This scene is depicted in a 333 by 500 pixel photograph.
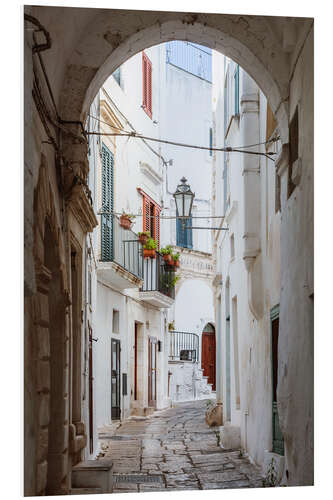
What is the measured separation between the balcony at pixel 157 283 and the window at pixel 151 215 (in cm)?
69

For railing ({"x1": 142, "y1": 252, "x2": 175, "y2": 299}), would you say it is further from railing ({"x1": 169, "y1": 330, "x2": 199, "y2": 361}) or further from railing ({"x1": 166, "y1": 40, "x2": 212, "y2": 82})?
railing ({"x1": 166, "y1": 40, "x2": 212, "y2": 82})

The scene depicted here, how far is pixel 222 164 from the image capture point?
40.5ft

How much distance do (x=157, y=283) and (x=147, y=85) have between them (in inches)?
152

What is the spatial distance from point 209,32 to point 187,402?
1457 centimetres

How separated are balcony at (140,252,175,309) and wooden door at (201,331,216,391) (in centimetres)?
479

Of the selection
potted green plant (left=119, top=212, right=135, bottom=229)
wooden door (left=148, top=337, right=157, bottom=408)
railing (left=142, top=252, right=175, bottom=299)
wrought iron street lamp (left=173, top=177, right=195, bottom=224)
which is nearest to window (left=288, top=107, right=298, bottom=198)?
wrought iron street lamp (left=173, top=177, right=195, bottom=224)

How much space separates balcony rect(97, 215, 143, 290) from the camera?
42.1ft

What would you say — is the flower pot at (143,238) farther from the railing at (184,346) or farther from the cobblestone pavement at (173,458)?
the railing at (184,346)

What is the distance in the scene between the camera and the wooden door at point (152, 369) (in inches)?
651

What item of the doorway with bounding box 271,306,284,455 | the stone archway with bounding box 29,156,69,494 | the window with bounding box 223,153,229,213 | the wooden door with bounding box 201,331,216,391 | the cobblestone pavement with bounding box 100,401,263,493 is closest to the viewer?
the stone archway with bounding box 29,156,69,494

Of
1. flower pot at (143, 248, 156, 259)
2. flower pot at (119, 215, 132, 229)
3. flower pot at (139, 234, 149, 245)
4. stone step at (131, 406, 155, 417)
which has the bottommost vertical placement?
stone step at (131, 406, 155, 417)

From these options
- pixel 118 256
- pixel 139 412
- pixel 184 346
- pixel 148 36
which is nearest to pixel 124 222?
pixel 118 256
